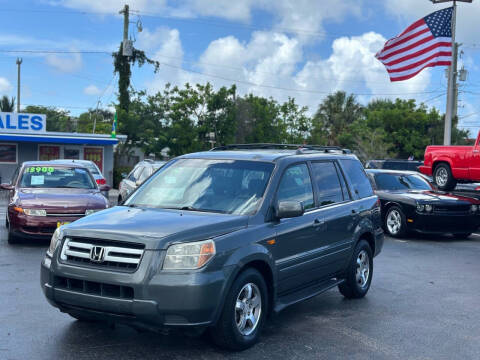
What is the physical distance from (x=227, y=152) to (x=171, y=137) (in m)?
40.2

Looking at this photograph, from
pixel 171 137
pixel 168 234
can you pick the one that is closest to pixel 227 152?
pixel 168 234

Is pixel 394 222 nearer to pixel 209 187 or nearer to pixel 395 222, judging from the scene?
pixel 395 222

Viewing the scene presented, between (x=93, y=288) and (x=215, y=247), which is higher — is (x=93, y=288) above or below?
below

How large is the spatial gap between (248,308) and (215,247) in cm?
79

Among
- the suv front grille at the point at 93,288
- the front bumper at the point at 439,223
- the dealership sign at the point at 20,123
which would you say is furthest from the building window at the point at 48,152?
the suv front grille at the point at 93,288

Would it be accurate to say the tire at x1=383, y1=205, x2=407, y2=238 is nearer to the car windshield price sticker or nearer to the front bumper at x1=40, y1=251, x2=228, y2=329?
the car windshield price sticker

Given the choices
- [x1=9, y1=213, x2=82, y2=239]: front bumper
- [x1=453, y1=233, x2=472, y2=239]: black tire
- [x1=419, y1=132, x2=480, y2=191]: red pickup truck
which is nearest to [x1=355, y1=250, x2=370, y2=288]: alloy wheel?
[x1=9, y1=213, x2=82, y2=239]: front bumper

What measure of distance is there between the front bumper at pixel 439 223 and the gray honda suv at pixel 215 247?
20.0 feet

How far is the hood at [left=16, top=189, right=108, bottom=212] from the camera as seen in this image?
10.2 m

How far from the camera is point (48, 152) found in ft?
101

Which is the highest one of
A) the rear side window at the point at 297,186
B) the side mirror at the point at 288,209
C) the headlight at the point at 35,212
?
the rear side window at the point at 297,186

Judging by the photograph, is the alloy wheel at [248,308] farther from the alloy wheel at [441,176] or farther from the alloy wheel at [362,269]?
the alloy wheel at [441,176]

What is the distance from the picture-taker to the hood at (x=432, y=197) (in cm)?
1277

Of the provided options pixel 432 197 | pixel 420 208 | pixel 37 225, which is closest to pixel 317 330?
pixel 37 225
